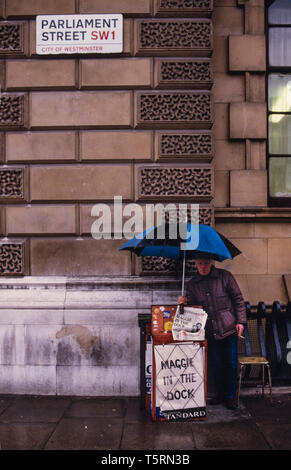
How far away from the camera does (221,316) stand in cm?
604

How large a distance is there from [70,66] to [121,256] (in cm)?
284

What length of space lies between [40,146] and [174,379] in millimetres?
3767

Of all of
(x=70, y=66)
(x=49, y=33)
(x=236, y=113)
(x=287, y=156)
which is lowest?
(x=287, y=156)

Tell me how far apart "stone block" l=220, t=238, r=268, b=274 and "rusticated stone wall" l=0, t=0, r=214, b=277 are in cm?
90

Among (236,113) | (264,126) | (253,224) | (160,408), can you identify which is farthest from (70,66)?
(160,408)

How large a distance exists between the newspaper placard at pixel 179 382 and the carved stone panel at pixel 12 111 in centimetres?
383

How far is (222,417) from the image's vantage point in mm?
5680

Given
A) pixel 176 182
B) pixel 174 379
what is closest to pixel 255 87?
pixel 176 182

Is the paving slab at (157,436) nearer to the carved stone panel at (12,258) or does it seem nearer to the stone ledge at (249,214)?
the carved stone panel at (12,258)

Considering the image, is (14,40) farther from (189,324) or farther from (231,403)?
(231,403)

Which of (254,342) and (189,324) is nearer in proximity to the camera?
(189,324)

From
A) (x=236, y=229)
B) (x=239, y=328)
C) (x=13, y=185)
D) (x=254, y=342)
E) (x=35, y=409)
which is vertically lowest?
(x=35, y=409)

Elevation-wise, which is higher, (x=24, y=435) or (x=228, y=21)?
(x=228, y=21)

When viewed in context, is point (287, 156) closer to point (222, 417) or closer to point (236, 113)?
point (236, 113)
